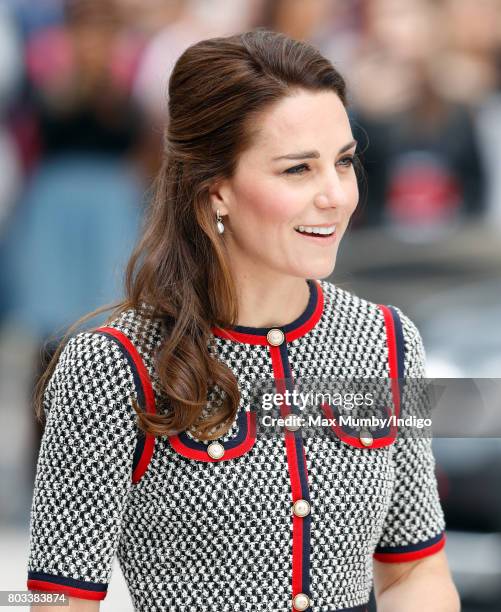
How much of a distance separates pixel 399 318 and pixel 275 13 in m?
5.05

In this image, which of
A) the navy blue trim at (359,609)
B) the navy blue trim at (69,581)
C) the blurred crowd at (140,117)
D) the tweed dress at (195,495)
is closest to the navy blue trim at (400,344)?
the tweed dress at (195,495)

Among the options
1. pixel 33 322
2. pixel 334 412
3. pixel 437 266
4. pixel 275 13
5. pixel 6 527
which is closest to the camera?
pixel 334 412

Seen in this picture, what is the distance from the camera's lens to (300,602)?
2514 millimetres

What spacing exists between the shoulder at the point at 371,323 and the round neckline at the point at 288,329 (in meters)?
Result: 0.03

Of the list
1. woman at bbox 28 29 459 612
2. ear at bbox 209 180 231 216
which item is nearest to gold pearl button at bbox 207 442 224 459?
woman at bbox 28 29 459 612

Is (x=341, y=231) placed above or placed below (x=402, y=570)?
above

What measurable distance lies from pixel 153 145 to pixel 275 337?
14.5 feet

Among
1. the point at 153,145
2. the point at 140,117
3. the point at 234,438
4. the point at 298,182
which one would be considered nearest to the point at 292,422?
the point at 234,438

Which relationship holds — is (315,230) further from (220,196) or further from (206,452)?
(206,452)

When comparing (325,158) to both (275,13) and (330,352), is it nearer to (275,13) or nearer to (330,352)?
(330,352)

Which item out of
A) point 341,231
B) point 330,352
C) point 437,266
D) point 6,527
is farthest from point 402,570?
point 6,527

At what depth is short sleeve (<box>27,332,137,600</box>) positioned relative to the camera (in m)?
2.46

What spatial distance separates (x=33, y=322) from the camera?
22.5ft

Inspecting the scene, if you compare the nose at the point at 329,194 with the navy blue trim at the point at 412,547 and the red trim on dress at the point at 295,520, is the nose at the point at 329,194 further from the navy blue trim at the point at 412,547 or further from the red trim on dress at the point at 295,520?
the navy blue trim at the point at 412,547
